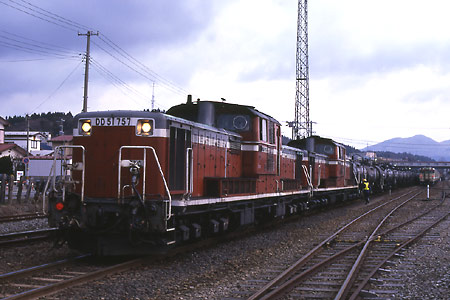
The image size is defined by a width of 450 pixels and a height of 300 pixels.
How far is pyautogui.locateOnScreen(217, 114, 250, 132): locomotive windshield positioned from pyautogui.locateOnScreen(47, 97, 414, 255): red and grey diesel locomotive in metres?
0.03

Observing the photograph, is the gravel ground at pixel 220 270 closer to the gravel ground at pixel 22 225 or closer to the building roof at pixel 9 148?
the gravel ground at pixel 22 225

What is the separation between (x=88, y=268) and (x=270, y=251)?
4.20 meters

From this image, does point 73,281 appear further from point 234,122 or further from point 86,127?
point 234,122

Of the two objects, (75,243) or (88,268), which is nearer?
(88,268)

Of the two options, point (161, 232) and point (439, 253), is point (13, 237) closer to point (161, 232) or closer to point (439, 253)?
point (161, 232)

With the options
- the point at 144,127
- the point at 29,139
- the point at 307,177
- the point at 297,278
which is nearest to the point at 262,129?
the point at 144,127

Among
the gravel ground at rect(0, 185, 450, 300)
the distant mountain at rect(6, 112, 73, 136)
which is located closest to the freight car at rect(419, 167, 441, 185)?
the gravel ground at rect(0, 185, 450, 300)

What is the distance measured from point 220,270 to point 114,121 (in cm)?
352

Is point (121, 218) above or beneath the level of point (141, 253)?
above

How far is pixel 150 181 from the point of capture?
8.95 metres

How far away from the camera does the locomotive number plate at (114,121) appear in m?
9.02

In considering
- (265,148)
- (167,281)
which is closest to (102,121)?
(167,281)

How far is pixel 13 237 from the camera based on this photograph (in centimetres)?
1184

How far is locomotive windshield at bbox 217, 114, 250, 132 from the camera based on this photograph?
1262 centimetres
